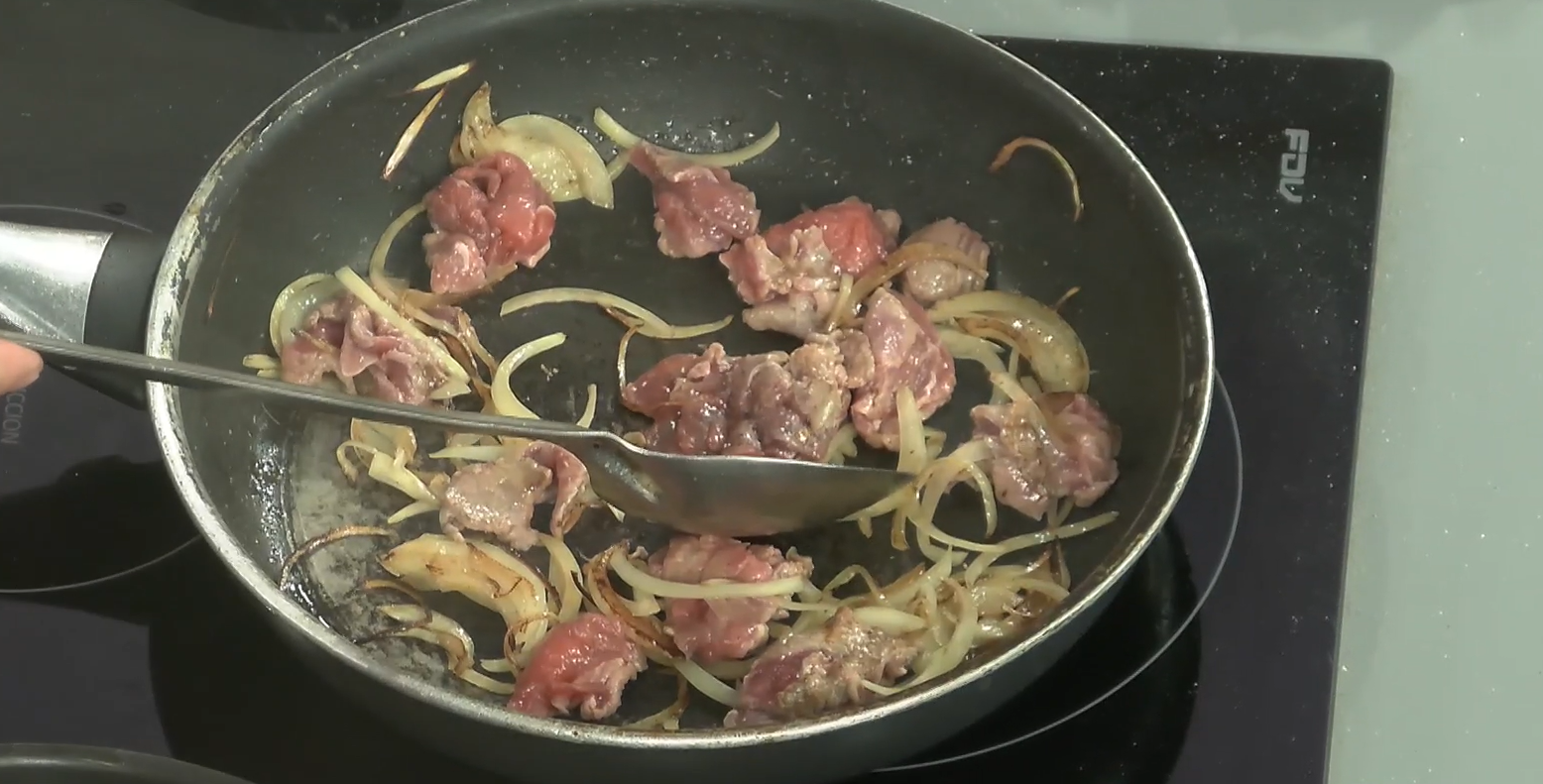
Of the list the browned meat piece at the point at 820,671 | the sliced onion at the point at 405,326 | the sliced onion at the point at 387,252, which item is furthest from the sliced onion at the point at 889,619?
the sliced onion at the point at 387,252

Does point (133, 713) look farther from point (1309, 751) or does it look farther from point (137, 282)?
point (1309, 751)

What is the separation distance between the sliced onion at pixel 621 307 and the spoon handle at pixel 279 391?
0.32 metres

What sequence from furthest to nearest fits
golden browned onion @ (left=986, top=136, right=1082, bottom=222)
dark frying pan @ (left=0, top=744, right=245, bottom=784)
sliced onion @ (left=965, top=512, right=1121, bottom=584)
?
golden browned onion @ (left=986, top=136, right=1082, bottom=222) → sliced onion @ (left=965, top=512, right=1121, bottom=584) → dark frying pan @ (left=0, top=744, right=245, bottom=784)

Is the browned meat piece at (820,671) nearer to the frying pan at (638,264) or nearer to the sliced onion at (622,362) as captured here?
the frying pan at (638,264)

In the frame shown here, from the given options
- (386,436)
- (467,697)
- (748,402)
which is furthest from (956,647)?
(386,436)

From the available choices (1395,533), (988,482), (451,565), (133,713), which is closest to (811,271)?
(988,482)

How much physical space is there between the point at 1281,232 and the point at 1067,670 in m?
0.57

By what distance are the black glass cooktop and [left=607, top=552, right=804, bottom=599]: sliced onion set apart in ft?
0.65

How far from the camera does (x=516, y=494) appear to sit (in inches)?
48.8

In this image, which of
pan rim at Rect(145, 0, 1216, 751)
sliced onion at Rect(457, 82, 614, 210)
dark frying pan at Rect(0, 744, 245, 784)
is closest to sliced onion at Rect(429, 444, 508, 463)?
Answer: pan rim at Rect(145, 0, 1216, 751)

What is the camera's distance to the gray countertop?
3.81 feet

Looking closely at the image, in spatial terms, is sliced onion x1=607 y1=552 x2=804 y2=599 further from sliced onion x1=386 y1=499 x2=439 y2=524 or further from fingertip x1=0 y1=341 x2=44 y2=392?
fingertip x1=0 y1=341 x2=44 y2=392

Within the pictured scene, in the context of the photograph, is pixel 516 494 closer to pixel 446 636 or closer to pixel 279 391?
pixel 446 636

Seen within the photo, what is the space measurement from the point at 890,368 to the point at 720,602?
32 centimetres
